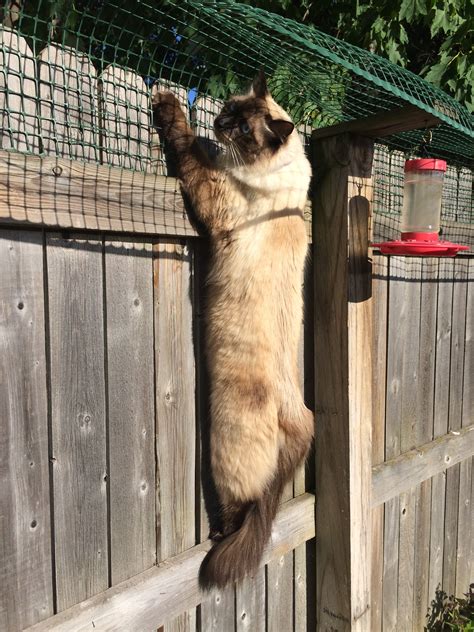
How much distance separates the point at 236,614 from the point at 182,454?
81 centimetres

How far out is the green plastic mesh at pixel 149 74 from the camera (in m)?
1.57

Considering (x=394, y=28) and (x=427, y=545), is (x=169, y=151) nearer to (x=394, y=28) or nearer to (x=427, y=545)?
(x=394, y=28)

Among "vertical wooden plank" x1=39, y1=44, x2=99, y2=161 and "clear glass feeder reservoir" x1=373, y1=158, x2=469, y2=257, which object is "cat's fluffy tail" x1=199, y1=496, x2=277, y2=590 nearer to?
"clear glass feeder reservoir" x1=373, y1=158, x2=469, y2=257

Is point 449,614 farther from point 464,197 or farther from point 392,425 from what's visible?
point 464,197

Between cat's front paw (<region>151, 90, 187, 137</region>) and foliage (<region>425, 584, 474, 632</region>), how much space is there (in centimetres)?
331

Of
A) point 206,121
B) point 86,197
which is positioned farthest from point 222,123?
point 86,197

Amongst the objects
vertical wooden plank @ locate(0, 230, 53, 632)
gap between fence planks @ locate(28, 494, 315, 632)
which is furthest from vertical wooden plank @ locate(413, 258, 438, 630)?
vertical wooden plank @ locate(0, 230, 53, 632)

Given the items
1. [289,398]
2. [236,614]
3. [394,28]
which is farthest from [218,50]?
[236,614]

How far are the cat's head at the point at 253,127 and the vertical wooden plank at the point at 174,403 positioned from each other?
523mm

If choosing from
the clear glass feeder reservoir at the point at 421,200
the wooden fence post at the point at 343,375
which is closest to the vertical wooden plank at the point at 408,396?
the wooden fence post at the point at 343,375

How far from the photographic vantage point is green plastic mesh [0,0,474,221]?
157 centimetres

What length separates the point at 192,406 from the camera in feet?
6.98

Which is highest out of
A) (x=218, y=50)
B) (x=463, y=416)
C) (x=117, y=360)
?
(x=218, y=50)

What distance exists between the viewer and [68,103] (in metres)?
1.66
